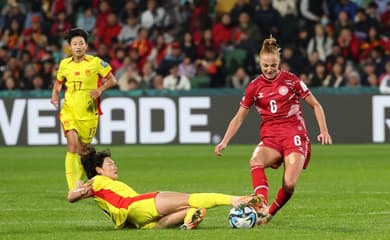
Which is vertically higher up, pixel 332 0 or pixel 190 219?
pixel 332 0

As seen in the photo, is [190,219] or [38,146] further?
[38,146]

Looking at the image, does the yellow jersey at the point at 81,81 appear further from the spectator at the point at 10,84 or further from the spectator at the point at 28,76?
the spectator at the point at 28,76

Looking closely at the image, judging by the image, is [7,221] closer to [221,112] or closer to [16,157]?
[16,157]

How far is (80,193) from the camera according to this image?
39.0 feet

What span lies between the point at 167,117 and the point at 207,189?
9061 mm

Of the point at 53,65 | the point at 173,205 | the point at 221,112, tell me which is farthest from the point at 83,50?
the point at 53,65

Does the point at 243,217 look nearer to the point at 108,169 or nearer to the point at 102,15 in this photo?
the point at 108,169

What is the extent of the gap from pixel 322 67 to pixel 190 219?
1555 centimetres

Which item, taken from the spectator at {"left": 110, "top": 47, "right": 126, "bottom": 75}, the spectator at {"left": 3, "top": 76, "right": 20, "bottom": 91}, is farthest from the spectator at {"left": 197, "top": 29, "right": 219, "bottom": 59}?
the spectator at {"left": 3, "top": 76, "right": 20, "bottom": 91}

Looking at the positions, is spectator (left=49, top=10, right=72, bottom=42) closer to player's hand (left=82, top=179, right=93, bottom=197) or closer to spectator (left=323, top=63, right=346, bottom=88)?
spectator (left=323, top=63, right=346, bottom=88)

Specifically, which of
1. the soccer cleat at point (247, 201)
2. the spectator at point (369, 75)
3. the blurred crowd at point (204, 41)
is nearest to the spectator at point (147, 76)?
the blurred crowd at point (204, 41)

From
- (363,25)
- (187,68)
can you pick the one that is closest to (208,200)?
(187,68)

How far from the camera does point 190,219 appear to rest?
461 inches

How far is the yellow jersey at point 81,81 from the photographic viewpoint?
1614 centimetres
